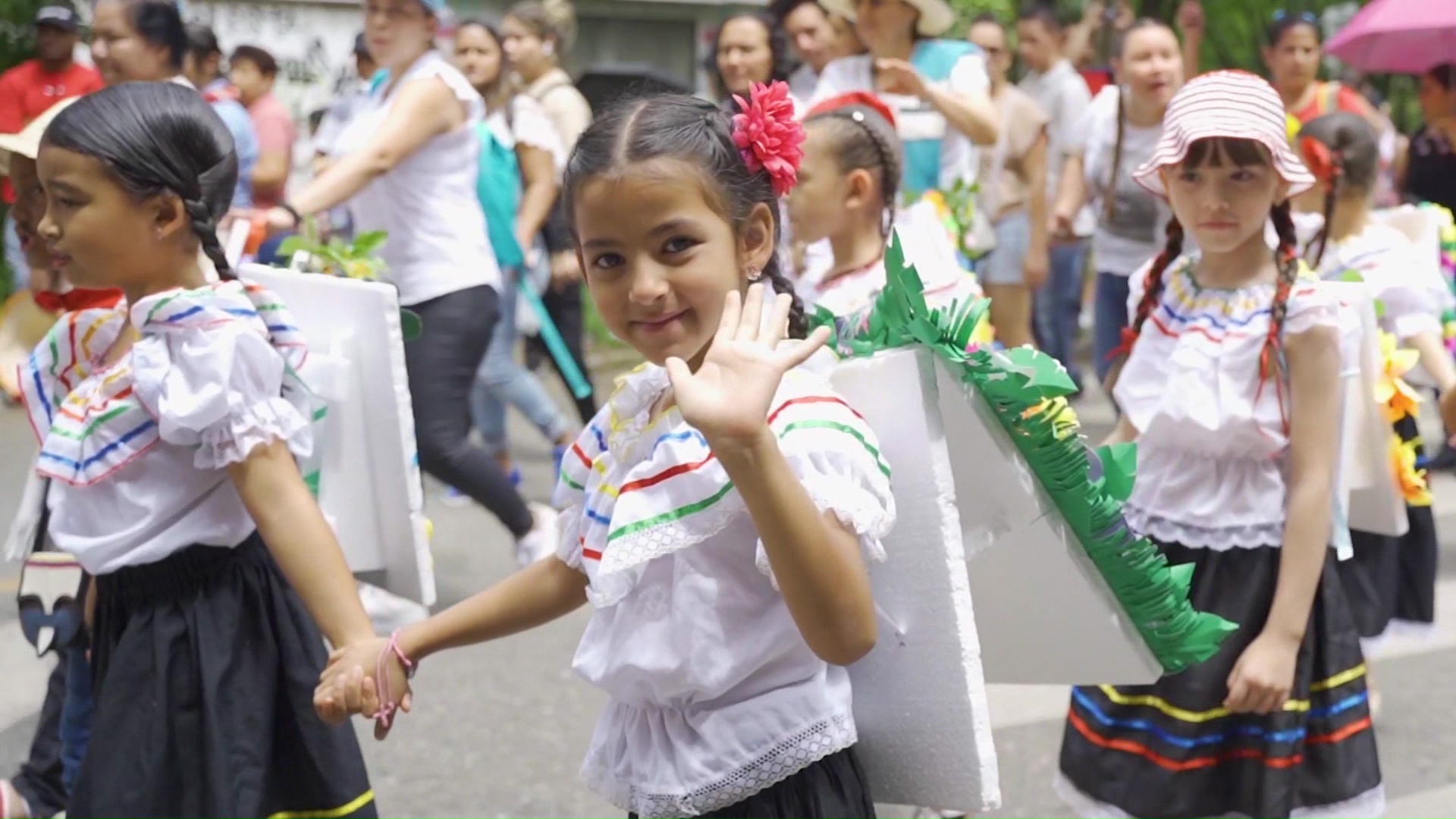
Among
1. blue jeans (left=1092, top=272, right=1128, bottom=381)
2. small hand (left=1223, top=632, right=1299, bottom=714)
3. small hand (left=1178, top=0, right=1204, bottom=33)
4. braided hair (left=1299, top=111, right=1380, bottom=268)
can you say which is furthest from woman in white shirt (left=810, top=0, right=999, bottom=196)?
small hand (left=1223, top=632, right=1299, bottom=714)

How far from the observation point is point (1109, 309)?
6.88 meters

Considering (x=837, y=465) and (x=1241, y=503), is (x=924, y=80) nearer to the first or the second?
(x=1241, y=503)

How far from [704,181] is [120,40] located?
11.0 feet

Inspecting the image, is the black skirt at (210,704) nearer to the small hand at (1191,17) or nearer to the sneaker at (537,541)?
the sneaker at (537,541)

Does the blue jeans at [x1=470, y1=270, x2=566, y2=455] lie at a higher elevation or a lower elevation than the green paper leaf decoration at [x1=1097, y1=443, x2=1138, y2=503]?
lower

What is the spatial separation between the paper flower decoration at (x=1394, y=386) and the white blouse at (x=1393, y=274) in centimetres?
99

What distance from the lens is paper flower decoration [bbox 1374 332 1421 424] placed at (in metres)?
3.42

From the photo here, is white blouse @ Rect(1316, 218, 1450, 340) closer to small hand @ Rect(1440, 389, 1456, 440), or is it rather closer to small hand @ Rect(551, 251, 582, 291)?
small hand @ Rect(1440, 389, 1456, 440)

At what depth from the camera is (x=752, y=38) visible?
269 inches

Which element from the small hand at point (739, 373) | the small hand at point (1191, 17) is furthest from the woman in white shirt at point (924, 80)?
the small hand at point (739, 373)

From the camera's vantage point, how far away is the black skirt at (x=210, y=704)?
275cm

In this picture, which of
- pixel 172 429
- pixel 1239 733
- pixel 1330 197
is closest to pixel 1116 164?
pixel 1330 197

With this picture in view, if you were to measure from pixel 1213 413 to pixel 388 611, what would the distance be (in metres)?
2.86

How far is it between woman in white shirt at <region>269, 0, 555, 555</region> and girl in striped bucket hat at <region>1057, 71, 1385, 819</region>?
246cm
